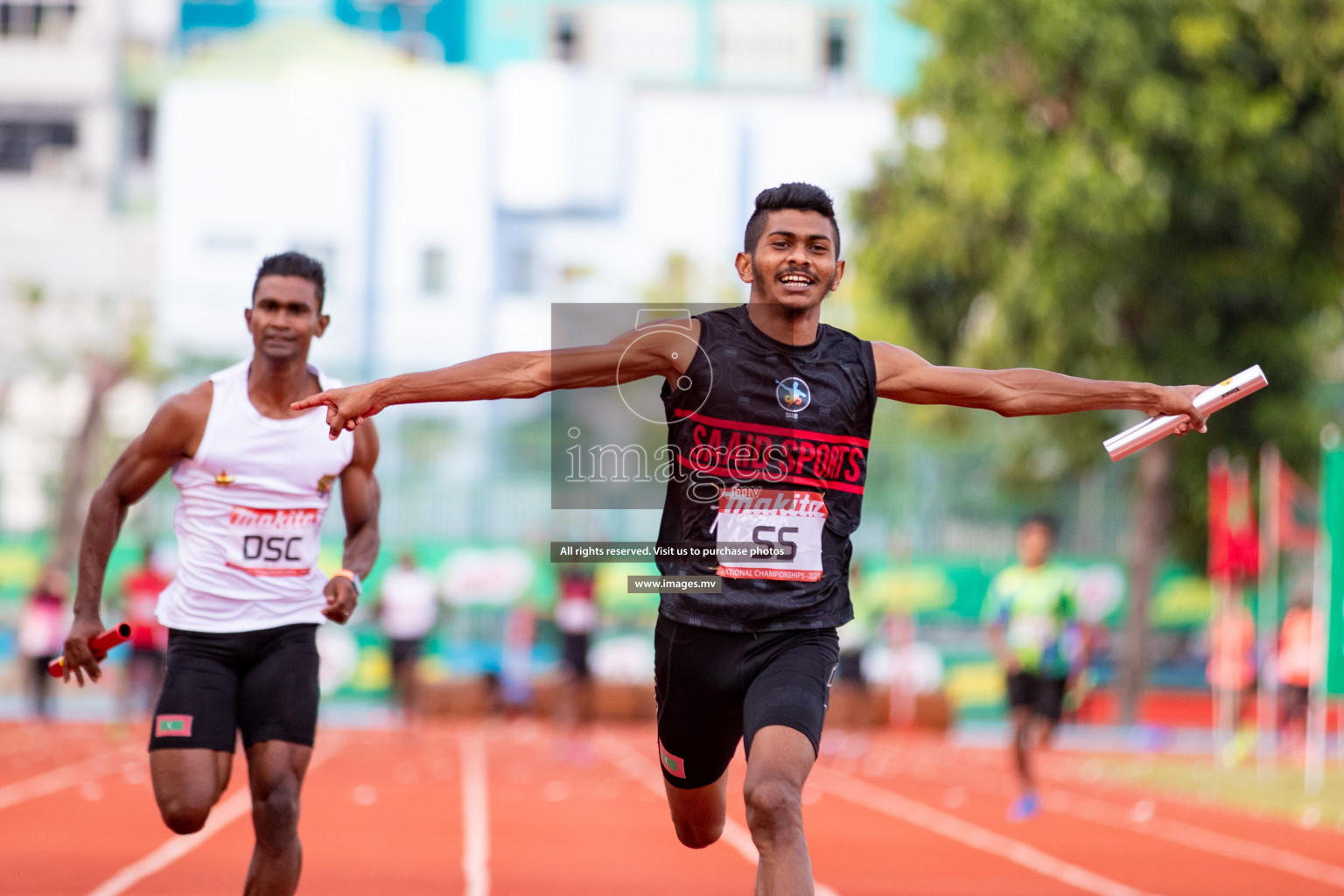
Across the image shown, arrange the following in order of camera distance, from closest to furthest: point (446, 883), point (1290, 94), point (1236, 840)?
point (446, 883)
point (1236, 840)
point (1290, 94)

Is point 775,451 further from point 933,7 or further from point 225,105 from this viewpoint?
point 225,105

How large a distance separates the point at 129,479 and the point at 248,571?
0.52m

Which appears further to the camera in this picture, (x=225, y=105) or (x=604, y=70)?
(x=604, y=70)

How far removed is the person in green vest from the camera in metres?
13.0

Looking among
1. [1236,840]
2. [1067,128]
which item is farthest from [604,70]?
[1236,840]

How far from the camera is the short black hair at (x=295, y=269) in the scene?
20.7 ft

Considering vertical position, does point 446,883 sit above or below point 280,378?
below

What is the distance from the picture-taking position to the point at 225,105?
147 feet

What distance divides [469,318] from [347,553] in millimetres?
32946

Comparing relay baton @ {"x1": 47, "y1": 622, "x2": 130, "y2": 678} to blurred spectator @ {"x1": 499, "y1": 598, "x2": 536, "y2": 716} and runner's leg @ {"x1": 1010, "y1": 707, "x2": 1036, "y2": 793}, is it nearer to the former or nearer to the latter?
runner's leg @ {"x1": 1010, "y1": 707, "x2": 1036, "y2": 793}

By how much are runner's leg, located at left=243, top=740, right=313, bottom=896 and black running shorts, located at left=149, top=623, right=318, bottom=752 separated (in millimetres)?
98

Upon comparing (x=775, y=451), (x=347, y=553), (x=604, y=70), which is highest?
(x=604, y=70)

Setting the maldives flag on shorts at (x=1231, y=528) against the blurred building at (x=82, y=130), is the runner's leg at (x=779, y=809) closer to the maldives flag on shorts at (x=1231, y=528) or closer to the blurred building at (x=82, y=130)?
the maldives flag on shorts at (x=1231, y=528)

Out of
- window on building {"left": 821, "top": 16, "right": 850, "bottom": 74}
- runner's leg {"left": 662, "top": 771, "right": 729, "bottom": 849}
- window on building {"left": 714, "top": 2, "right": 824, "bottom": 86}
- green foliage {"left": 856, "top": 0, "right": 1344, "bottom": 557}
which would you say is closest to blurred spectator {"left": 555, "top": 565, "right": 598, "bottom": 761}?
green foliage {"left": 856, "top": 0, "right": 1344, "bottom": 557}
